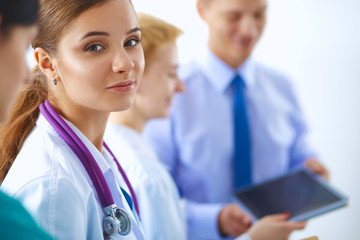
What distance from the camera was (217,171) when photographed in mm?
2184

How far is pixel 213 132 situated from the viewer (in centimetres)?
220

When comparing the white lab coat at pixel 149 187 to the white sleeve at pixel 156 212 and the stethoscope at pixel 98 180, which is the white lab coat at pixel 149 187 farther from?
the stethoscope at pixel 98 180

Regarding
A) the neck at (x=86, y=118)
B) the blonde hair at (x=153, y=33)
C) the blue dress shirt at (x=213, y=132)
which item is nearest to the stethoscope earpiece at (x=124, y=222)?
the neck at (x=86, y=118)

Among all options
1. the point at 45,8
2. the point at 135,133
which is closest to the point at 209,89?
the point at 135,133

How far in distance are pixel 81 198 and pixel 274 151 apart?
4.72ft

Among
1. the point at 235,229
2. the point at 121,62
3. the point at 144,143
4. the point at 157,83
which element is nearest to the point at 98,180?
the point at 121,62

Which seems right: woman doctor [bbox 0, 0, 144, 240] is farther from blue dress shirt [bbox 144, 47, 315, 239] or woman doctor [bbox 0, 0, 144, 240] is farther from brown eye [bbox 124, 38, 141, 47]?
blue dress shirt [bbox 144, 47, 315, 239]

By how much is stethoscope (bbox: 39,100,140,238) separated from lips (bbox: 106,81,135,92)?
0.15 metres

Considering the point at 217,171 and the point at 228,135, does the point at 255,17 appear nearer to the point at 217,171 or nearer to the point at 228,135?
the point at 228,135

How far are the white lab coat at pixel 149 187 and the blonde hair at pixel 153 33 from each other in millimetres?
325

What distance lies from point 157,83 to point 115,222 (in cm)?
82

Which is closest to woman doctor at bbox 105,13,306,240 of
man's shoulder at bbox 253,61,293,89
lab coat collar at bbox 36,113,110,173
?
lab coat collar at bbox 36,113,110,173

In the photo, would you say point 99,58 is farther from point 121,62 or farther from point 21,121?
point 21,121

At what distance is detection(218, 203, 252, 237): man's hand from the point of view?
6.27 feet
